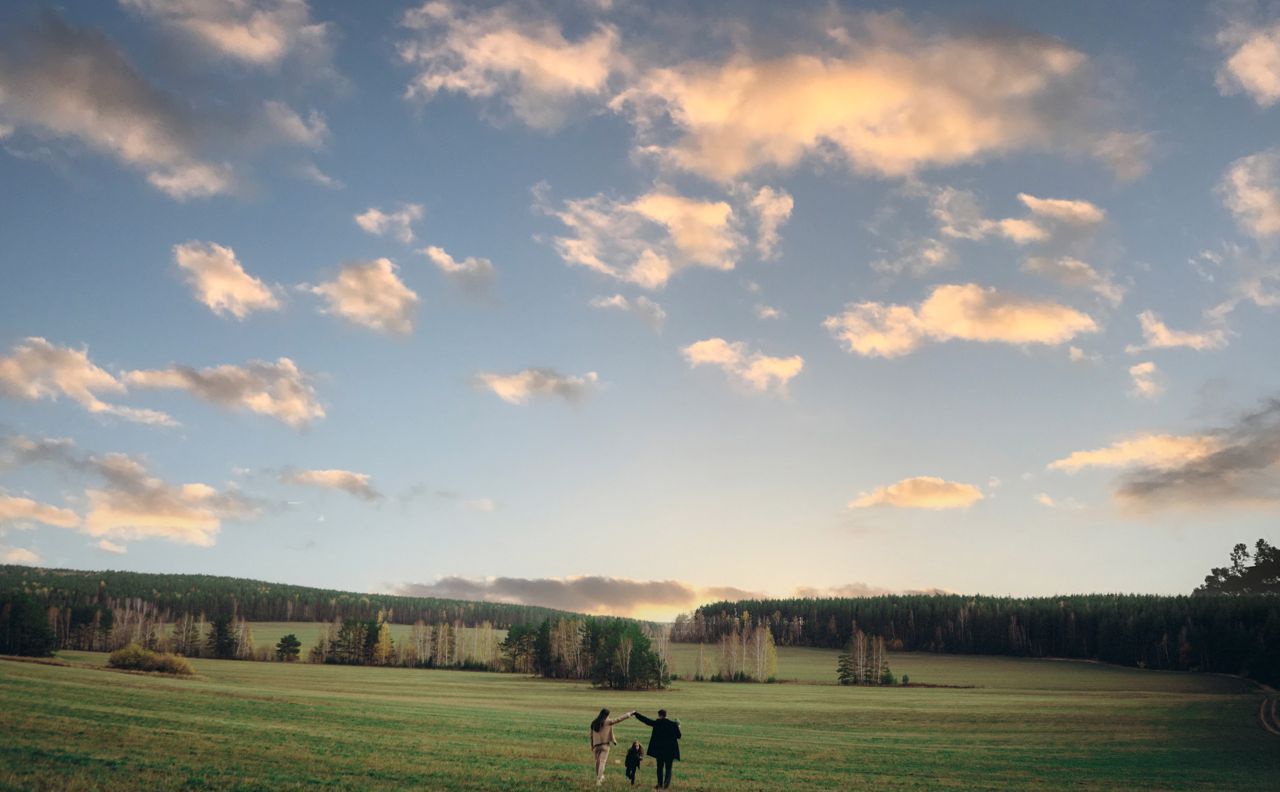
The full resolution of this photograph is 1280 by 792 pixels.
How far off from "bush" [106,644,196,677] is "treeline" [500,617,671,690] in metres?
55.4

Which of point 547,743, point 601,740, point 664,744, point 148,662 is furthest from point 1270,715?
point 148,662

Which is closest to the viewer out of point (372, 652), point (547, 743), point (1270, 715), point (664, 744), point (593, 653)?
point (664, 744)

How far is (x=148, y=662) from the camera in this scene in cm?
9062

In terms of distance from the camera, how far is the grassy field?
27125 millimetres

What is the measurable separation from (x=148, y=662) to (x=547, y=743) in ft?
222

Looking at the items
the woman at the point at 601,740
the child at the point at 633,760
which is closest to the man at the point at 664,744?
the child at the point at 633,760

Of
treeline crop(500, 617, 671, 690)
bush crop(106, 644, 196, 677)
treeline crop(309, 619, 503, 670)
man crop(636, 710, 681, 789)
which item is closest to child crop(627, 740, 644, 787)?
man crop(636, 710, 681, 789)

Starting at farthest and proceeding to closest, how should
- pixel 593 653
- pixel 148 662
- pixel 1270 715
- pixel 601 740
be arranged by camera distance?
pixel 593 653 < pixel 148 662 < pixel 1270 715 < pixel 601 740

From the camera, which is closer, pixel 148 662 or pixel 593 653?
pixel 148 662

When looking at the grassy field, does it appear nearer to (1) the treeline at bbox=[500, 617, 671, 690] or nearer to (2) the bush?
(2) the bush

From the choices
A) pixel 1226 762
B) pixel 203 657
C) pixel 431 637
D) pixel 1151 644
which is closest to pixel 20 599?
pixel 203 657

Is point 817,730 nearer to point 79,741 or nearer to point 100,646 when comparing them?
point 79,741

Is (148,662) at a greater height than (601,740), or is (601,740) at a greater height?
(601,740)

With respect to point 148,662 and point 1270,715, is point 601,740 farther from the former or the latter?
point 148,662
